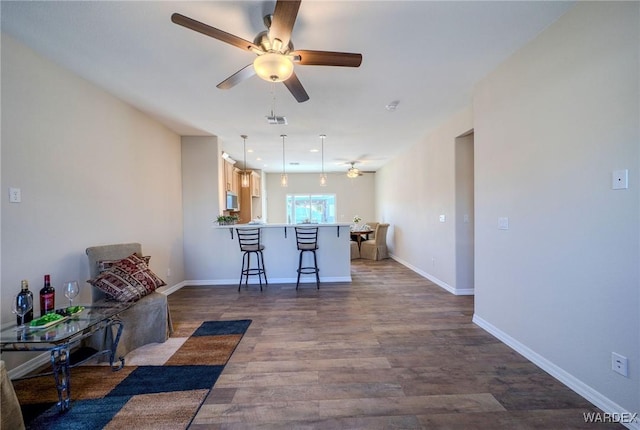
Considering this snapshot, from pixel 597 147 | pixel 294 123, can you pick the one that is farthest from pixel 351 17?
pixel 294 123

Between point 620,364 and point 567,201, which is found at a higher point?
point 567,201

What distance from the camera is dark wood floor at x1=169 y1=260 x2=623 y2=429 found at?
162cm

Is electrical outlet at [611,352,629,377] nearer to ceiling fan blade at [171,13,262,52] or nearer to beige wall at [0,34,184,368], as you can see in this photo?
ceiling fan blade at [171,13,262,52]

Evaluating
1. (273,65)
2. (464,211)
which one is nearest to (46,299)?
(273,65)

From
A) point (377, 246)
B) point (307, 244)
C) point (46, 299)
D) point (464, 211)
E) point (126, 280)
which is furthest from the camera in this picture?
point (377, 246)

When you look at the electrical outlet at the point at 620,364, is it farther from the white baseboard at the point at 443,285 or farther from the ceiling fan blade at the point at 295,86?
the ceiling fan blade at the point at 295,86

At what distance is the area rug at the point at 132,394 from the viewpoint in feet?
5.26

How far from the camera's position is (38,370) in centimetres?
215

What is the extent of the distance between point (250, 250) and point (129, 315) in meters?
2.11

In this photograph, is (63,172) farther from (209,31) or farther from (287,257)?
(287,257)

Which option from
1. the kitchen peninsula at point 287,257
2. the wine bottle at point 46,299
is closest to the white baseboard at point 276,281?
the kitchen peninsula at point 287,257

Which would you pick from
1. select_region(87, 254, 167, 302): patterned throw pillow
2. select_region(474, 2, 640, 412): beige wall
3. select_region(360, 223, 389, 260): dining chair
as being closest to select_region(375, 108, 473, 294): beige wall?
select_region(360, 223, 389, 260): dining chair

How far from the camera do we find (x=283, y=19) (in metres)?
1.57

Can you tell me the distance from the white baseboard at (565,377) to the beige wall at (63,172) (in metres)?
4.10
